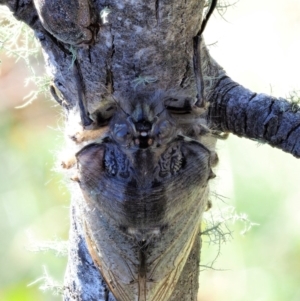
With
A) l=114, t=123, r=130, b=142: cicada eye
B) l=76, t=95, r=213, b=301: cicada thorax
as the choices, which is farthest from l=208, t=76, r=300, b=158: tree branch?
l=114, t=123, r=130, b=142: cicada eye

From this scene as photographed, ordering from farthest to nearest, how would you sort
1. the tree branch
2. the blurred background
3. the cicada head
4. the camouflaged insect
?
the blurred background
the tree branch
the cicada head
the camouflaged insect

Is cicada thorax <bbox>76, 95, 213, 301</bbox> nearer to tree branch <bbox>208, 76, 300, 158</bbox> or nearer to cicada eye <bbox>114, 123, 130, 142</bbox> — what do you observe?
cicada eye <bbox>114, 123, 130, 142</bbox>

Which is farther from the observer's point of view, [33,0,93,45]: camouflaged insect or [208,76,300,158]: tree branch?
[208,76,300,158]: tree branch

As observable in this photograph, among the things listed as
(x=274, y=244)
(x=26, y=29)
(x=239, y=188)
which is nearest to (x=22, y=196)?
(x=239, y=188)

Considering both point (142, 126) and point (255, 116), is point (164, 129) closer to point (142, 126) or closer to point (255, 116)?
point (142, 126)

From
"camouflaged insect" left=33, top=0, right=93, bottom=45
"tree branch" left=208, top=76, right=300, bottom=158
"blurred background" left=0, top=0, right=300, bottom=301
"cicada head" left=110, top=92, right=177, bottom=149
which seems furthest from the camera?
"blurred background" left=0, top=0, right=300, bottom=301

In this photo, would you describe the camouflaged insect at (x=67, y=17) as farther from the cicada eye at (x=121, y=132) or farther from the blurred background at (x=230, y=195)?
the blurred background at (x=230, y=195)

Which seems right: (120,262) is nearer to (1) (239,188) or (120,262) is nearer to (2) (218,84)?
(2) (218,84)

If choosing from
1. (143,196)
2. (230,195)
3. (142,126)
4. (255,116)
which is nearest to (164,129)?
(142,126)
